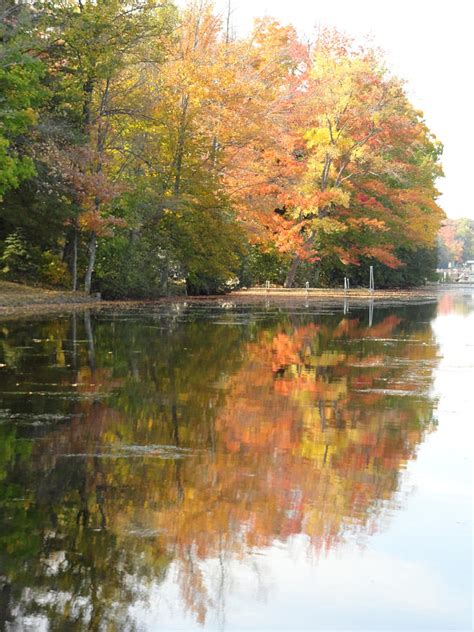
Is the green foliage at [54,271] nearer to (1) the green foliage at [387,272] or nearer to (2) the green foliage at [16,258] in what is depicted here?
(2) the green foliage at [16,258]

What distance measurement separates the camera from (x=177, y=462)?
998 centimetres

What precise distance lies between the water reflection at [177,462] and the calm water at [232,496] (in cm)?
2

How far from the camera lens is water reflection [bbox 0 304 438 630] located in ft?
21.2

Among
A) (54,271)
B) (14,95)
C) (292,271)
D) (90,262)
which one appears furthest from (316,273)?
(14,95)

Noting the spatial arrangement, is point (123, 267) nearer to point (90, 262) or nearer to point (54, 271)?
point (90, 262)

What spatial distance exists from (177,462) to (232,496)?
4.87ft

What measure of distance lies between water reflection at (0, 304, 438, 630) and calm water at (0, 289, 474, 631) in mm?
24

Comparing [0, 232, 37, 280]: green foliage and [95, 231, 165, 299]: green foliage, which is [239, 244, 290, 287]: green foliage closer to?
[95, 231, 165, 299]: green foliage

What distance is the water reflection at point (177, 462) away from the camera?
21.2ft

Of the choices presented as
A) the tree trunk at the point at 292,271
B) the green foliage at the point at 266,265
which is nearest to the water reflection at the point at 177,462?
the green foliage at the point at 266,265

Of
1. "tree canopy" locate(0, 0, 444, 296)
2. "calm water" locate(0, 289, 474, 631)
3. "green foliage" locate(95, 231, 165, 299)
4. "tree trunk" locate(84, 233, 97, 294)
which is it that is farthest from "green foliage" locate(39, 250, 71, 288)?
"calm water" locate(0, 289, 474, 631)

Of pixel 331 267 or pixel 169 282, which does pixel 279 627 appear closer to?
pixel 169 282

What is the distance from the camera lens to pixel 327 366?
19.6 meters

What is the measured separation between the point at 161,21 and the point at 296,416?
111 feet
